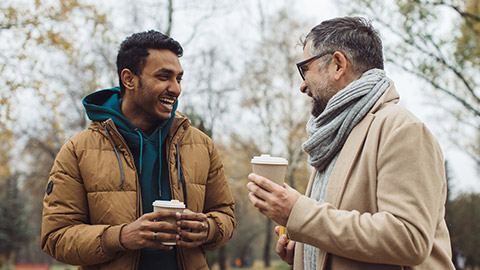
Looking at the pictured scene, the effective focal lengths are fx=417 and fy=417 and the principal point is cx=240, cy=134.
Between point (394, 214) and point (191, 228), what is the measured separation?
1.24 m

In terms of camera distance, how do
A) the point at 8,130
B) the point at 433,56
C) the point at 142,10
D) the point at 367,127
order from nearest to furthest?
1. the point at 367,127
2. the point at 8,130
3. the point at 433,56
4. the point at 142,10

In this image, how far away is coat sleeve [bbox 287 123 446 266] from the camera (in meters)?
1.76

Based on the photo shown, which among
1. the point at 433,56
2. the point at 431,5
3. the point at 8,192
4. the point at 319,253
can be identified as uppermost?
the point at 431,5

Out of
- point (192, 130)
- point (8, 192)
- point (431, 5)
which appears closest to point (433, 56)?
point (431, 5)

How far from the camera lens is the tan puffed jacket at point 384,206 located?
177 cm

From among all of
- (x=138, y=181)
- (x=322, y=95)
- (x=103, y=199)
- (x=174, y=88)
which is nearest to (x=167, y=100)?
(x=174, y=88)

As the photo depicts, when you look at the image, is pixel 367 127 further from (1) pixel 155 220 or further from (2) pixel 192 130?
(2) pixel 192 130

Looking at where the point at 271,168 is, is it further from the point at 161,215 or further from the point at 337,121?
the point at 161,215

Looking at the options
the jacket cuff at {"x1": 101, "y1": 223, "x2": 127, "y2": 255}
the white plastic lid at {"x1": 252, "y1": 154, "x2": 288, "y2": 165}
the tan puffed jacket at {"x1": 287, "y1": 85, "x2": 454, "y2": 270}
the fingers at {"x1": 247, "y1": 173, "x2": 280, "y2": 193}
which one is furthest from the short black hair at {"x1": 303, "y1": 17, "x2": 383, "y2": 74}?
the jacket cuff at {"x1": 101, "y1": 223, "x2": 127, "y2": 255}

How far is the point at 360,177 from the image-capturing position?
6.48 ft

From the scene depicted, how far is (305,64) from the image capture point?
2445 millimetres

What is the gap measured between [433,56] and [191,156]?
11655mm

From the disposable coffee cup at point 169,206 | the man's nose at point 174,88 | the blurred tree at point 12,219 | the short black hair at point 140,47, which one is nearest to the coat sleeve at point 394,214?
the disposable coffee cup at point 169,206

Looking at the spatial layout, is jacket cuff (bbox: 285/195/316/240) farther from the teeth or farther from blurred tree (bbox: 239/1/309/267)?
blurred tree (bbox: 239/1/309/267)
